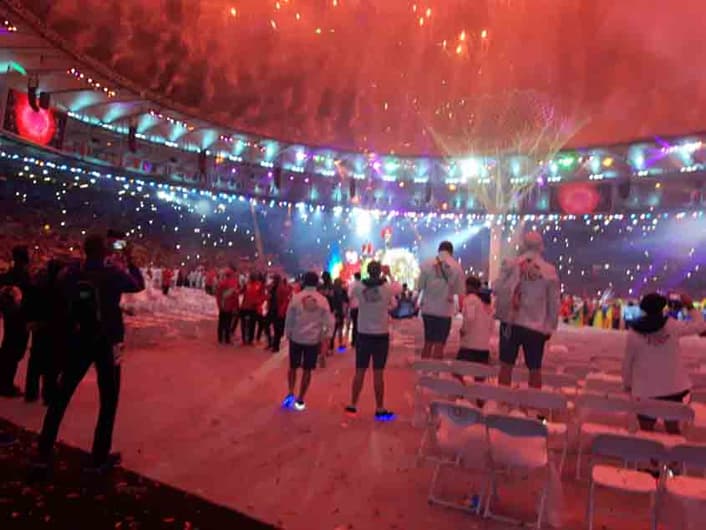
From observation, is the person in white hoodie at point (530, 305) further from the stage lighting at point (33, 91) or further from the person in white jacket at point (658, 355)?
the stage lighting at point (33, 91)

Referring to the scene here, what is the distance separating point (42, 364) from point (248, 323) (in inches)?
269

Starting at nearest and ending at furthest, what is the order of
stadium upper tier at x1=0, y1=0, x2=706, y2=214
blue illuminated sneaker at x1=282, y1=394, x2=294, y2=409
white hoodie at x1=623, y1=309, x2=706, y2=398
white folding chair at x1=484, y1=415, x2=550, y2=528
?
white folding chair at x1=484, y1=415, x2=550, y2=528, white hoodie at x1=623, y1=309, x2=706, y2=398, blue illuminated sneaker at x1=282, y1=394, x2=294, y2=409, stadium upper tier at x1=0, y1=0, x2=706, y2=214

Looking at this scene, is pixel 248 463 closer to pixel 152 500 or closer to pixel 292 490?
pixel 292 490

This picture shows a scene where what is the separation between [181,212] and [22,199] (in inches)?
408

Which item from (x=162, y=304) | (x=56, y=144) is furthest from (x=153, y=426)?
(x=56, y=144)

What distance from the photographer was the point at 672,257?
37.1 meters

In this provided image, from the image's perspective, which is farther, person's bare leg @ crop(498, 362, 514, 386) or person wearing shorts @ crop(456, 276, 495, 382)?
person wearing shorts @ crop(456, 276, 495, 382)

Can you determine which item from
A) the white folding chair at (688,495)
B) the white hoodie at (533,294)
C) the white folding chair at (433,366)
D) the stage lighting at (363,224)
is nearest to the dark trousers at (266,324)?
the white folding chair at (433,366)

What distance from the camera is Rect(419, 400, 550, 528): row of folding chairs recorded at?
3.90 m

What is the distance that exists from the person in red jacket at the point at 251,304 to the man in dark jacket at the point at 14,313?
637 centimetres

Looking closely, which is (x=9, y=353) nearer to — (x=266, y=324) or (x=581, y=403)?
(x=581, y=403)

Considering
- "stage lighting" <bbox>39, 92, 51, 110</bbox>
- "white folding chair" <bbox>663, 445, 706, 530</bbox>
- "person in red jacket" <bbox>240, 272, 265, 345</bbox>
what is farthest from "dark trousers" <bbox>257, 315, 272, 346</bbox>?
"stage lighting" <bbox>39, 92, 51, 110</bbox>

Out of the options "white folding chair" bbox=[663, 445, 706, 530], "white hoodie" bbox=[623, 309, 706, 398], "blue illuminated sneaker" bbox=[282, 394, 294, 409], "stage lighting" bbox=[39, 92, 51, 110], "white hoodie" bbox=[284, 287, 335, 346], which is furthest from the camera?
"stage lighting" bbox=[39, 92, 51, 110]

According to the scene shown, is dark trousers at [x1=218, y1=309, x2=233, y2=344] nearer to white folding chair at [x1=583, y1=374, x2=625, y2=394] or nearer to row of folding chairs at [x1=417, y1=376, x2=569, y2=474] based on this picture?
white folding chair at [x1=583, y1=374, x2=625, y2=394]
